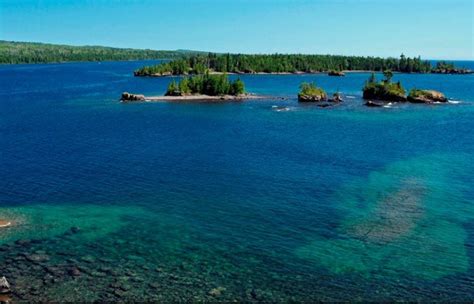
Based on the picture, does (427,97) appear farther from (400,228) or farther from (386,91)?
(400,228)

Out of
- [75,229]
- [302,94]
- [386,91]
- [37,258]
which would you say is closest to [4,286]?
[37,258]

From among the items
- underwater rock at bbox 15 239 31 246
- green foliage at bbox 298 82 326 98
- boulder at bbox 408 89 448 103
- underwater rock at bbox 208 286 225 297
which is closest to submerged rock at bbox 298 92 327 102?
green foliage at bbox 298 82 326 98

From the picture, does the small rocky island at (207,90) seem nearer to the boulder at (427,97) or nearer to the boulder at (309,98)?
the boulder at (309,98)

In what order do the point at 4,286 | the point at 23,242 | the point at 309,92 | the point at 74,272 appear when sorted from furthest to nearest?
the point at 309,92
the point at 23,242
the point at 74,272
the point at 4,286

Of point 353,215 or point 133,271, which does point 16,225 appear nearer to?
point 133,271

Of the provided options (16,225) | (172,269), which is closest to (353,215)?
(172,269)
